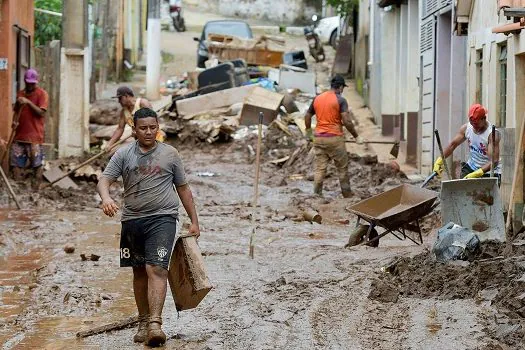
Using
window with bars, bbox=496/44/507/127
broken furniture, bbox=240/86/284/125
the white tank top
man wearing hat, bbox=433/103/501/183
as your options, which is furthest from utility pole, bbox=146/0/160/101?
the white tank top

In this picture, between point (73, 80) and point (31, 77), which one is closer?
point (31, 77)

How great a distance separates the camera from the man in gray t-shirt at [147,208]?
296 inches

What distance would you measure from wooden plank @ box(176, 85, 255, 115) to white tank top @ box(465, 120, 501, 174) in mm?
14194

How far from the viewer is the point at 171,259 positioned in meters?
7.77

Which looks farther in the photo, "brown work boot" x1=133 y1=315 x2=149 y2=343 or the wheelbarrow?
the wheelbarrow

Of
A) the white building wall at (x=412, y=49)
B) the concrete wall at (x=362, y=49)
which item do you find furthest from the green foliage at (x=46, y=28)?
the white building wall at (x=412, y=49)

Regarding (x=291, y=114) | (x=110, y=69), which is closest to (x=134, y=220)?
(x=291, y=114)

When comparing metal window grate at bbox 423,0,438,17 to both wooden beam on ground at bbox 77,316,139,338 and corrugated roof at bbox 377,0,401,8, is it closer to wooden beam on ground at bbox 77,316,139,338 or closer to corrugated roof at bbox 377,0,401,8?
corrugated roof at bbox 377,0,401,8

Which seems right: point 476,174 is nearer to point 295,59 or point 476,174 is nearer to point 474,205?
point 474,205

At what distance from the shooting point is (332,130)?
1683 cm

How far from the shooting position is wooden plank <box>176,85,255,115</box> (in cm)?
2652

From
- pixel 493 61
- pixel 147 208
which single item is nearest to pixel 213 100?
pixel 493 61

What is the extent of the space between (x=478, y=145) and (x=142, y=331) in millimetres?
6005

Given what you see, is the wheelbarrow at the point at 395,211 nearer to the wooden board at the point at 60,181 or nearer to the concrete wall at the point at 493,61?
the concrete wall at the point at 493,61
